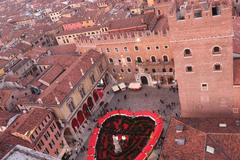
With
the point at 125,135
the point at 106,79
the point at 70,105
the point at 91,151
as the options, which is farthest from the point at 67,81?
the point at 125,135

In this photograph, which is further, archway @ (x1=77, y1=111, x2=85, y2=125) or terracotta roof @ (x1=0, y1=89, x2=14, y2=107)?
terracotta roof @ (x1=0, y1=89, x2=14, y2=107)

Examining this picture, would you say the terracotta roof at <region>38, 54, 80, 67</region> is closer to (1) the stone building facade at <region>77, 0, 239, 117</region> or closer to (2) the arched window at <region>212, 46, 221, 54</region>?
(1) the stone building facade at <region>77, 0, 239, 117</region>

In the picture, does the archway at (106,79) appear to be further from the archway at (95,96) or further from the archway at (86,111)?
the archway at (86,111)

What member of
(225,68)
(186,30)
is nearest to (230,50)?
(225,68)

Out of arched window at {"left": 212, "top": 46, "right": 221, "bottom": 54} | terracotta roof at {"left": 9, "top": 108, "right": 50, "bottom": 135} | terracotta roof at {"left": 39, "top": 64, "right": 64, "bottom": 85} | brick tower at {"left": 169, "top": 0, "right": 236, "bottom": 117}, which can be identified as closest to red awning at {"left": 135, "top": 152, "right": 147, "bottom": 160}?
brick tower at {"left": 169, "top": 0, "right": 236, "bottom": 117}

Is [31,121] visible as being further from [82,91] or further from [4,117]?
[82,91]

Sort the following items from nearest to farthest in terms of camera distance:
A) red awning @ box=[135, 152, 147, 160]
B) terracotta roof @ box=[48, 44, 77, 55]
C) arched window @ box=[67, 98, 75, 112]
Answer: red awning @ box=[135, 152, 147, 160], arched window @ box=[67, 98, 75, 112], terracotta roof @ box=[48, 44, 77, 55]

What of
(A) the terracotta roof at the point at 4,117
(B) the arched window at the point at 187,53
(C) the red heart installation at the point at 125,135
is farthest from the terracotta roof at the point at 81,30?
(B) the arched window at the point at 187,53
